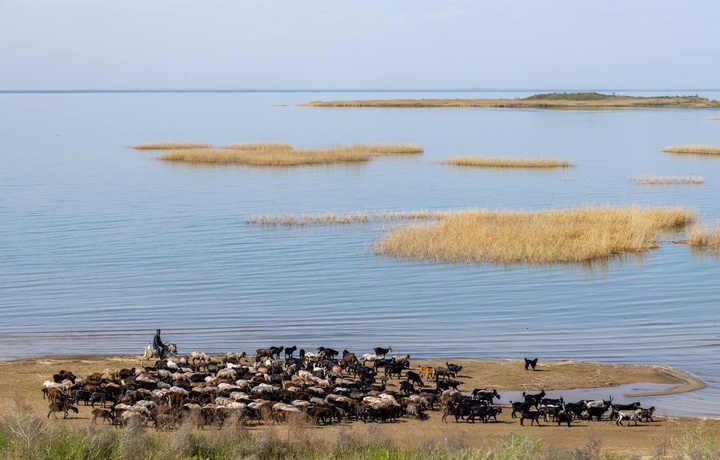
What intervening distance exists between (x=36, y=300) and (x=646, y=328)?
20.5 metres

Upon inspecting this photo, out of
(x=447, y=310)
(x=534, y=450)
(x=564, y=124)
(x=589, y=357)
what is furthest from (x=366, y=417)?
(x=564, y=124)

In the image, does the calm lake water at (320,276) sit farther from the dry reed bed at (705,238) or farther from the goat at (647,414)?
the goat at (647,414)

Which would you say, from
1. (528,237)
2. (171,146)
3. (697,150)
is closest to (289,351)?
(528,237)

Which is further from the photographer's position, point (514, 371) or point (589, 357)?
point (589, 357)

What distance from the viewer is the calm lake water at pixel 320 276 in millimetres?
28328

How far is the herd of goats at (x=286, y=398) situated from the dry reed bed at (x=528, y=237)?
56.9ft

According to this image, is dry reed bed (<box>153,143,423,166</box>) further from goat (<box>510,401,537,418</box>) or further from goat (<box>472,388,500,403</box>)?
goat (<box>510,401,537,418</box>)

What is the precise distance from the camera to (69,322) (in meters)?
30.3

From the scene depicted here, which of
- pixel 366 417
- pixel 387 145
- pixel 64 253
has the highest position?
pixel 387 145

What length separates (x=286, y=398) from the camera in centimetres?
2003

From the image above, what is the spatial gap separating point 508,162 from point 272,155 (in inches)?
774

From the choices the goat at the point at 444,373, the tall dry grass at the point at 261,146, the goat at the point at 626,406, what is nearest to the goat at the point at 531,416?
the goat at the point at 626,406

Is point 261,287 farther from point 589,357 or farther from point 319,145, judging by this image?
point 319,145

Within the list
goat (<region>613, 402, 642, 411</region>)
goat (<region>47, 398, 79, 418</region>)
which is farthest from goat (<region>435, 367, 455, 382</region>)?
goat (<region>47, 398, 79, 418</region>)
